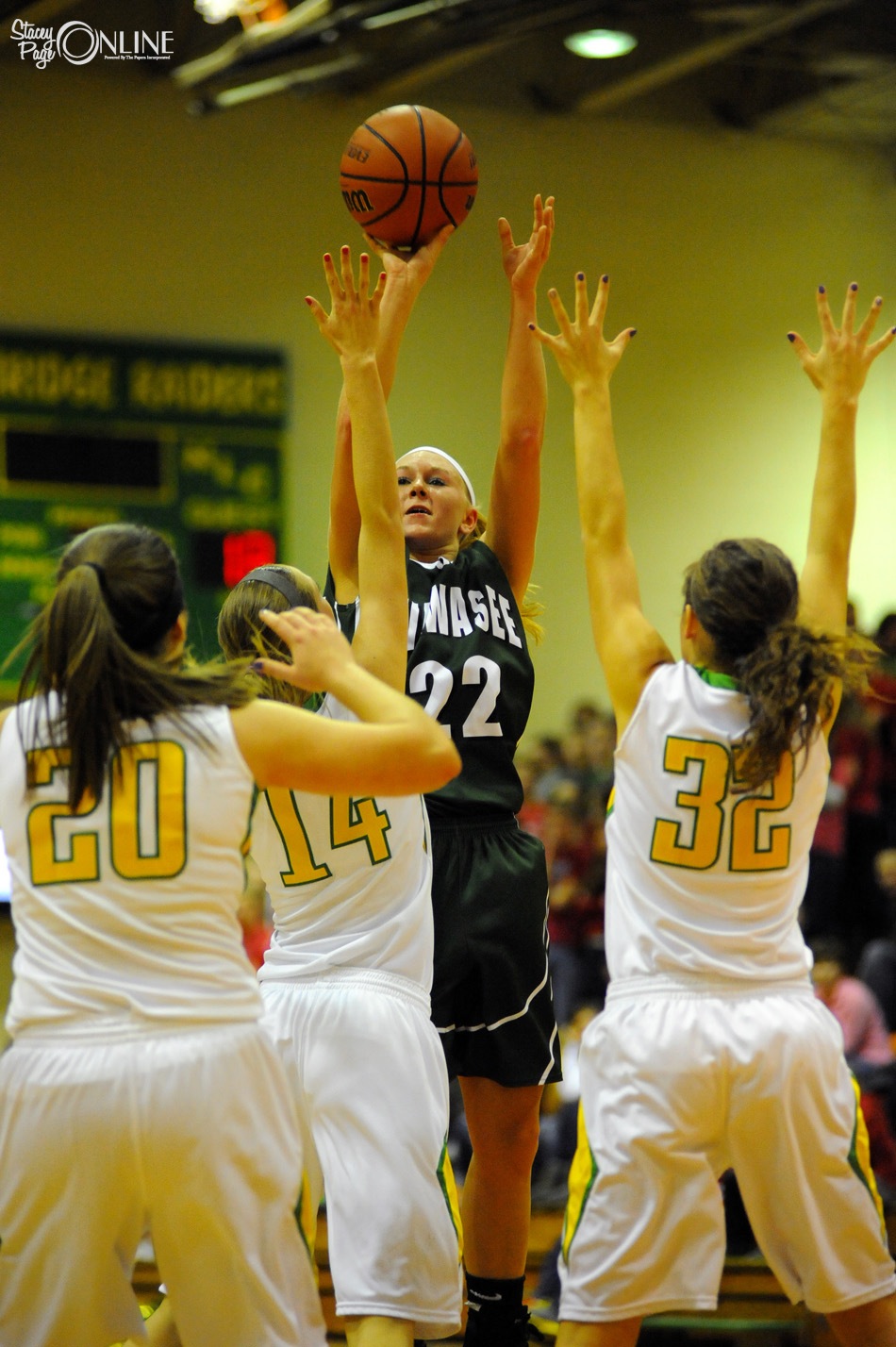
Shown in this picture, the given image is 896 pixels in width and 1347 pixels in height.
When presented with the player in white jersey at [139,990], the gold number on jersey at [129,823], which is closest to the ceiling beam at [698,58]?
the player in white jersey at [139,990]

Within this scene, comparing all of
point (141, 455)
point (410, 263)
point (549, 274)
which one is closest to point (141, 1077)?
→ point (410, 263)

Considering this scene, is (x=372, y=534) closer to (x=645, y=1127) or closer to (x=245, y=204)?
(x=645, y=1127)

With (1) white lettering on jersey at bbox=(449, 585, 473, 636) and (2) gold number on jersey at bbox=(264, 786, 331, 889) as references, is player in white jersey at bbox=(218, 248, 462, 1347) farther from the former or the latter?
(1) white lettering on jersey at bbox=(449, 585, 473, 636)

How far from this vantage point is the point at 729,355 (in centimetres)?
1328

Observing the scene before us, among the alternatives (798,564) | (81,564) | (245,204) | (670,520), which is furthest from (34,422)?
(81,564)

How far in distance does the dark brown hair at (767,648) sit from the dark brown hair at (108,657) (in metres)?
1.02

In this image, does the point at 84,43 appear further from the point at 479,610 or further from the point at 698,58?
the point at 479,610

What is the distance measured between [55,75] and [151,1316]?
32.5ft

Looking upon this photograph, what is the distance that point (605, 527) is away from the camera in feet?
11.4

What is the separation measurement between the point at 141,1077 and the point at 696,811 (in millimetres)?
1207

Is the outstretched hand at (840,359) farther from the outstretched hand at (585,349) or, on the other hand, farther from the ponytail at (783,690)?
the ponytail at (783,690)

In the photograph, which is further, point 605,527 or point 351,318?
point 351,318

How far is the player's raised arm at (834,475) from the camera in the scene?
3521 millimetres

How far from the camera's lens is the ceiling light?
1145 centimetres
